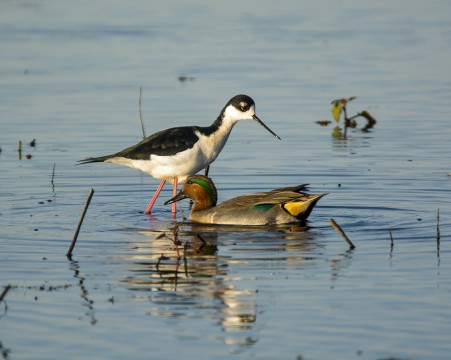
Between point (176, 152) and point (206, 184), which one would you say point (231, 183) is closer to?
point (176, 152)

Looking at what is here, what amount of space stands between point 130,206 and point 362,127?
20.9ft

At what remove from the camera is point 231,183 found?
15938mm

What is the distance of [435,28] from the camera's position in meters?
28.8

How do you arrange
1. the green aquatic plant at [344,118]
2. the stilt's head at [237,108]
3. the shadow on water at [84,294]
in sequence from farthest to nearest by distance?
1. the green aquatic plant at [344,118]
2. the stilt's head at [237,108]
3. the shadow on water at [84,294]

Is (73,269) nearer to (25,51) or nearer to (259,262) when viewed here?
(259,262)

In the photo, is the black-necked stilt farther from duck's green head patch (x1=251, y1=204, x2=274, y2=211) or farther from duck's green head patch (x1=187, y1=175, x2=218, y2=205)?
duck's green head patch (x1=251, y1=204, x2=274, y2=211)

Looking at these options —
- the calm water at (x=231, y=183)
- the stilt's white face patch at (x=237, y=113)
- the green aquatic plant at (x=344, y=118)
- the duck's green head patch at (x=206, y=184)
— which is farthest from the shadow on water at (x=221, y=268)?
the green aquatic plant at (x=344, y=118)

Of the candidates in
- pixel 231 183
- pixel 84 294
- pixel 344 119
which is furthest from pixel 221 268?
pixel 344 119

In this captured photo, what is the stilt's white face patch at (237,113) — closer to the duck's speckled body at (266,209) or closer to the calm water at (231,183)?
the calm water at (231,183)

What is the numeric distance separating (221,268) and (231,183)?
16.5ft

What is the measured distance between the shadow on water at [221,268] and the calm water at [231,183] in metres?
0.03

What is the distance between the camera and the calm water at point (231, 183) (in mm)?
8930

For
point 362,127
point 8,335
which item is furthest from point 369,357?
point 362,127

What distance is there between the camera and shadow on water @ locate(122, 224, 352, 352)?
927cm
